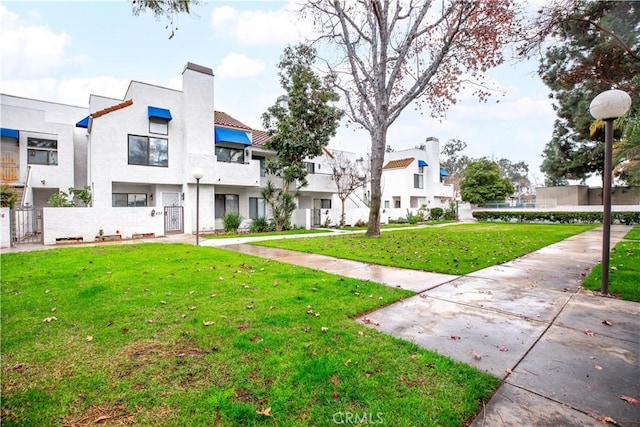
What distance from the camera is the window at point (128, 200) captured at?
688 inches

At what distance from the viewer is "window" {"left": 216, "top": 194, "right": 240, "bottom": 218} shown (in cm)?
2082

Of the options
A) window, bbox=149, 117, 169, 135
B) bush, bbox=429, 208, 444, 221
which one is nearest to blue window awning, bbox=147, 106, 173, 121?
window, bbox=149, 117, 169, 135

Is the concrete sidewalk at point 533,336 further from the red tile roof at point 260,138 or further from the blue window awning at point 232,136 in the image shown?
the red tile roof at point 260,138

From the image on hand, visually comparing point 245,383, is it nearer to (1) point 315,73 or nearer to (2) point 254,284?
(2) point 254,284

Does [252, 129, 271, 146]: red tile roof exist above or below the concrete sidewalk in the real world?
above

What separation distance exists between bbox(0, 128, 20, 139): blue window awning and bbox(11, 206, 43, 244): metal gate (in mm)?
5009

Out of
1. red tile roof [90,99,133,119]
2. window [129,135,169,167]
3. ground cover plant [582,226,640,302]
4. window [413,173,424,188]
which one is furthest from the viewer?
window [413,173,424,188]

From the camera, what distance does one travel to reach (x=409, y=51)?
15.2 m

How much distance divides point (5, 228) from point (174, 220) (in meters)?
7.13

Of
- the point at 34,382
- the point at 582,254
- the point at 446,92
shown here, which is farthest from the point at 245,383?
the point at 446,92

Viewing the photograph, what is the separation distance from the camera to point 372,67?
1505cm

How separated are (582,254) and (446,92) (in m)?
9.76

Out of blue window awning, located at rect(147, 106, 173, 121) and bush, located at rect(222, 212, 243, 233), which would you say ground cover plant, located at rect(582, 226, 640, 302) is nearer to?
bush, located at rect(222, 212, 243, 233)

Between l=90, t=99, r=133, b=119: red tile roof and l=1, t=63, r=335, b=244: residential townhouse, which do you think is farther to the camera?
l=1, t=63, r=335, b=244: residential townhouse
